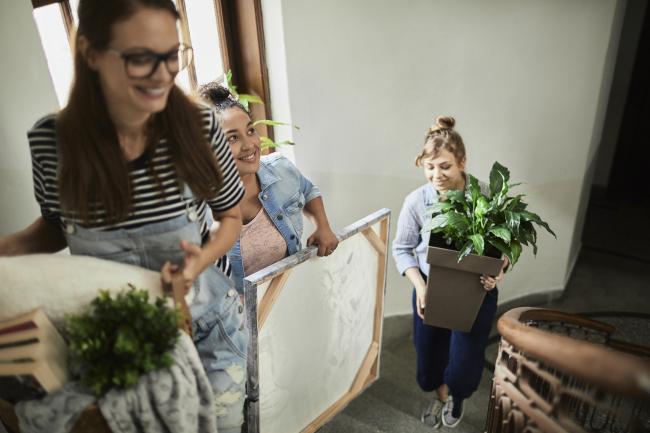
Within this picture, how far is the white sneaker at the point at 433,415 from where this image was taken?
2500 mm

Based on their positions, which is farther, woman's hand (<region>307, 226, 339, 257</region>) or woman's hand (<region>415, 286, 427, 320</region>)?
woman's hand (<region>415, 286, 427, 320</region>)

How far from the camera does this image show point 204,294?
1112 mm

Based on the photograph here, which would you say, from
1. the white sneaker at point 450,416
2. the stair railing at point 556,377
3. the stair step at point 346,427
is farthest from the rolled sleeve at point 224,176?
the white sneaker at point 450,416

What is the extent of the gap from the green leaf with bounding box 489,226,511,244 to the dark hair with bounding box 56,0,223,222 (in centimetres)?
113

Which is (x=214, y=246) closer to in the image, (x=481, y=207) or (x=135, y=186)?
(x=135, y=186)

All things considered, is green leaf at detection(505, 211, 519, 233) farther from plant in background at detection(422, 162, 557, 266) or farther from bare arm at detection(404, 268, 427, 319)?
bare arm at detection(404, 268, 427, 319)

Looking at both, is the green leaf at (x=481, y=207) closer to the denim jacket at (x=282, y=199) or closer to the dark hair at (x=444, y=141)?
the dark hair at (x=444, y=141)

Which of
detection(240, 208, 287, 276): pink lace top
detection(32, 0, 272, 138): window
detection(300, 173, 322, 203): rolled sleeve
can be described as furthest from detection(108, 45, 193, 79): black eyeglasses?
detection(300, 173, 322, 203): rolled sleeve

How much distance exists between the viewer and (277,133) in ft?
7.57

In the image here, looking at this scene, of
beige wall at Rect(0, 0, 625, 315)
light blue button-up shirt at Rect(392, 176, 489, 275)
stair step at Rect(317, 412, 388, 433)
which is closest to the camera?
light blue button-up shirt at Rect(392, 176, 489, 275)

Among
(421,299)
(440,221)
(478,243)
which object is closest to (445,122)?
(440,221)

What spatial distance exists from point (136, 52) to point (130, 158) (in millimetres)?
209

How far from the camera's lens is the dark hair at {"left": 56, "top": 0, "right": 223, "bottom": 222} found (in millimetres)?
880

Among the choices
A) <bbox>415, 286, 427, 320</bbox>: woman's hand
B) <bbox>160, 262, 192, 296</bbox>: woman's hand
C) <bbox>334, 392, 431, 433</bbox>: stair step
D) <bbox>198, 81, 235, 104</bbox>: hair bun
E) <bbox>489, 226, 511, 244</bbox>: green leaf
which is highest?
<bbox>198, 81, 235, 104</bbox>: hair bun
